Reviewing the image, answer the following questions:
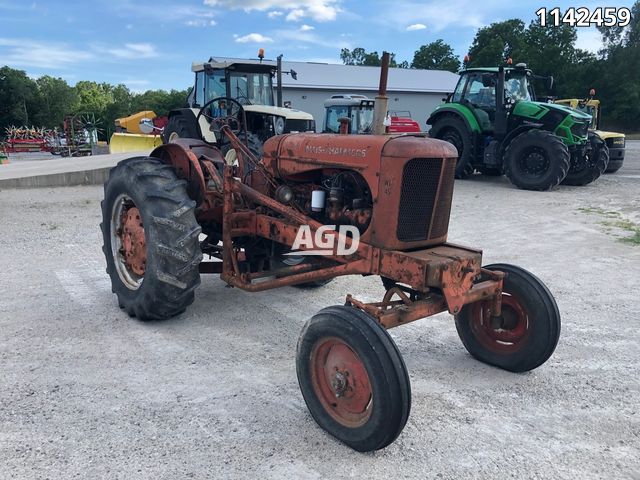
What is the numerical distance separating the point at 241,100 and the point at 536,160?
255 inches

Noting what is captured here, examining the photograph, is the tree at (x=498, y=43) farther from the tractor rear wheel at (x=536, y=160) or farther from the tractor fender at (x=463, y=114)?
the tractor rear wheel at (x=536, y=160)

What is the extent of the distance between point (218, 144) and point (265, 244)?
2.77 meters

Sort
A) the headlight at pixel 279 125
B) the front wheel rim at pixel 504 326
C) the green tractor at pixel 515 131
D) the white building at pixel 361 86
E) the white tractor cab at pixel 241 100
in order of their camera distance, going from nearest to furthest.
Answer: the front wheel rim at pixel 504 326, the headlight at pixel 279 125, the white tractor cab at pixel 241 100, the green tractor at pixel 515 131, the white building at pixel 361 86

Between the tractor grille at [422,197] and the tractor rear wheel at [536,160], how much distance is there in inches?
357

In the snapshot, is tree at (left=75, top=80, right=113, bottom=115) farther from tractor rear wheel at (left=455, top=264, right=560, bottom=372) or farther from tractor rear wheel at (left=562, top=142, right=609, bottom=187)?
tractor rear wheel at (left=455, top=264, right=560, bottom=372)

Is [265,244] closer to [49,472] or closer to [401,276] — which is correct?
[401,276]

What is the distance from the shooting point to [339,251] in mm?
3619

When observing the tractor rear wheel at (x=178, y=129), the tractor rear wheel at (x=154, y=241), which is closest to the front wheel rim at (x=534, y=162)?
the tractor rear wheel at (x=178, y=129)

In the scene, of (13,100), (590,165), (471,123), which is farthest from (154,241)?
(13,100)

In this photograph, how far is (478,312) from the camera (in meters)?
3.80

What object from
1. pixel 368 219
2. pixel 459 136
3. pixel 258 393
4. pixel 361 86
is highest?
pixel 361 86

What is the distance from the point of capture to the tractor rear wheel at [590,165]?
1287cm

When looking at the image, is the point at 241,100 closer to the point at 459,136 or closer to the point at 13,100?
the point at 459,136

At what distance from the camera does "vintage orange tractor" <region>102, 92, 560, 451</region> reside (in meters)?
2.85
